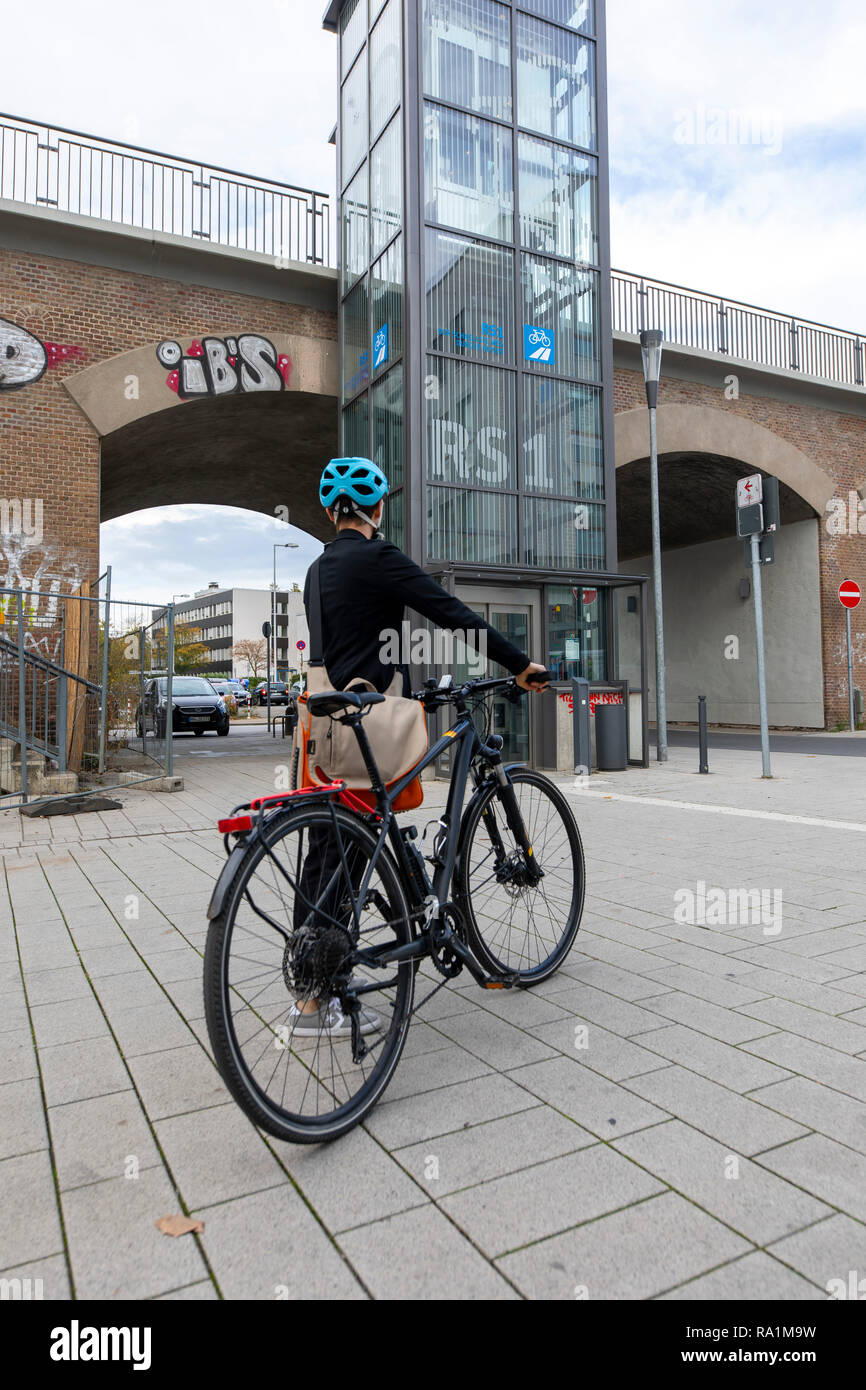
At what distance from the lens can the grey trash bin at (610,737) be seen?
40.0 ft

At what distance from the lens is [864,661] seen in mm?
20500

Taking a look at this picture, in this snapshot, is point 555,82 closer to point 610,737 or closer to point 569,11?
point 569,11

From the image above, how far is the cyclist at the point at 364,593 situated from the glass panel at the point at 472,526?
372 inches

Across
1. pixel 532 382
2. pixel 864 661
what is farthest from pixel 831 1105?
pixel 864 661

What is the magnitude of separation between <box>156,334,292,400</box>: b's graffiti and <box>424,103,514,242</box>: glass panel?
10.9 feet

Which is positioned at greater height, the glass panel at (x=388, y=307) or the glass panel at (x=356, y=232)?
the glass panel at (x=356, y=232)

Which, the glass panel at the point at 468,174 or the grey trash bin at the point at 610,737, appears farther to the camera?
the glass panel at the point at 468,174

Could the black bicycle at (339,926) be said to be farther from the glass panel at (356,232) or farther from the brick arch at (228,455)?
the glass panel at (356,232)

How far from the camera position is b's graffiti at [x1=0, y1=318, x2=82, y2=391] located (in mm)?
12461

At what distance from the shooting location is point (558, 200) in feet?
45.9

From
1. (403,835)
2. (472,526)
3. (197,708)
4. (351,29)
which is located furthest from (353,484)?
(197,708)
